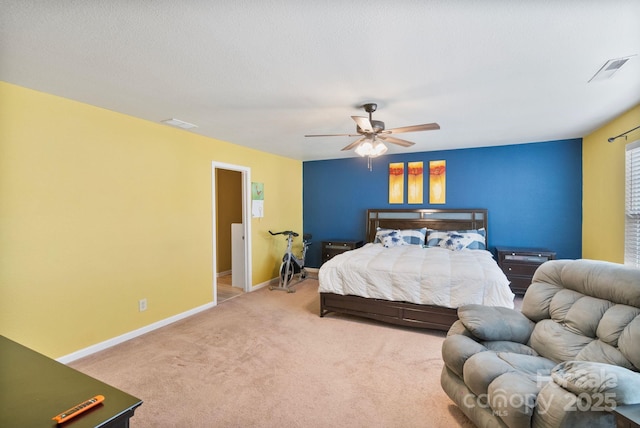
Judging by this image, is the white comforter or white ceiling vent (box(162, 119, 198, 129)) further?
white ceiling vent (box(162, 119, 198, 129))

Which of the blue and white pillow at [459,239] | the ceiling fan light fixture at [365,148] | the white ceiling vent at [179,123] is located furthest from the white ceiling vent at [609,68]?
the white ceiling vent at [179,123]

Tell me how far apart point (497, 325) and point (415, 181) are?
12.0 ft

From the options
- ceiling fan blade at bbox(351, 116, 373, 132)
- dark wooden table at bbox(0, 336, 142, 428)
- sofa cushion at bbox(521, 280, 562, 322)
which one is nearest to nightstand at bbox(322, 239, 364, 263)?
ceiling fan blade at bbox(351, 116, 373, 132)

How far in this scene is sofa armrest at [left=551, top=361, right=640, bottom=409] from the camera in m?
Answer: 1.20

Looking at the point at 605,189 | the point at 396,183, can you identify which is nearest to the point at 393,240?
the point at 396,183

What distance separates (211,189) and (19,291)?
2263 mm

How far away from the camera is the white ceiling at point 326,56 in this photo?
1546 millimetres

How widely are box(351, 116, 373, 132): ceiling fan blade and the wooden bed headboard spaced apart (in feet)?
9.55

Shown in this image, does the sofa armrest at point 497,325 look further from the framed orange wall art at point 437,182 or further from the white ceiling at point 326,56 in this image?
the framed orange wall art at point 437,182

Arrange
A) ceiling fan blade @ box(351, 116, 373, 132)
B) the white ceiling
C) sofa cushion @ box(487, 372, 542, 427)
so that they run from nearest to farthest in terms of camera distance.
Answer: sofa cushion @ box(487, 372, 542, 427), the white ceiling, ceiling fan blade @ box(351, 116, 373, 132)

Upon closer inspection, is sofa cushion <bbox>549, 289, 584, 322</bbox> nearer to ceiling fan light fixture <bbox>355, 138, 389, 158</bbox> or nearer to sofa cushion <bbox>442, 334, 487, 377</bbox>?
sofa cushion <bbox>442, 334, 487, 377</bbox>

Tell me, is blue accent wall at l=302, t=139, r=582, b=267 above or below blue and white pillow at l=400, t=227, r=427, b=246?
above

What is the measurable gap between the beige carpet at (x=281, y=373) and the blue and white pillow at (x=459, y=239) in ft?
5.83

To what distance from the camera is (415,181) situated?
17.9 feet
